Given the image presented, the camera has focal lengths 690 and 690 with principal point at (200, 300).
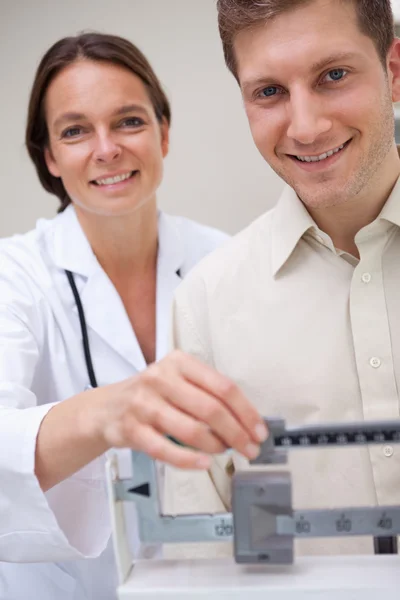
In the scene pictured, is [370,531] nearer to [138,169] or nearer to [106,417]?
[106,417]

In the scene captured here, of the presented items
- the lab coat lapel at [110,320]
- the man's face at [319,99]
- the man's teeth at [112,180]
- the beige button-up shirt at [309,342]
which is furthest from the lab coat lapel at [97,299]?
the man's face at [319,99]

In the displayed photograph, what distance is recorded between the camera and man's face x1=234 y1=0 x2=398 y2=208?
0.82m

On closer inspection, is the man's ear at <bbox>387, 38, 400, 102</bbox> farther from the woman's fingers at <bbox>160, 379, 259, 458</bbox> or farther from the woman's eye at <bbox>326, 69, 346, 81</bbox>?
the woman's fingers at <bbox>160, 379, 259, 458</bbox>

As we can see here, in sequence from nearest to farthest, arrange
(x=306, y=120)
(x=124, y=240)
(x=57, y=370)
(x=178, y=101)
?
(x=306, y=120) → (x=57, y=370) → (x=124, y=240) → (x=178, y=101)

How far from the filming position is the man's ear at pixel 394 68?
3.06ft

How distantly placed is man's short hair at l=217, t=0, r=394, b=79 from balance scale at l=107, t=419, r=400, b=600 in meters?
0.50

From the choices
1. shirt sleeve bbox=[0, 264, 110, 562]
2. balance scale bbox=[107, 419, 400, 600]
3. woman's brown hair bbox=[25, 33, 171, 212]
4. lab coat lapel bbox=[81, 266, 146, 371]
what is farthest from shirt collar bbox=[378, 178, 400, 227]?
woman's brown hair bbox=[25, 33, 171, 212]

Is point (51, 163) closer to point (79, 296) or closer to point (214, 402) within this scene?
point (79, 296)

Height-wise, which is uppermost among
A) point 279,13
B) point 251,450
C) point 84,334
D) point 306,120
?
point 279,13

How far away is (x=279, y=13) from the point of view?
2.75ft

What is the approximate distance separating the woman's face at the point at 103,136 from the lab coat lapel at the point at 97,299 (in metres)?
0.08

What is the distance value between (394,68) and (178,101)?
4.20ft

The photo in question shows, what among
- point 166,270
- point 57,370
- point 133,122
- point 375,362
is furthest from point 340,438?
point 133,122

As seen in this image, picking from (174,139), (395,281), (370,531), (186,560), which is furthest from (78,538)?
(174,139)
